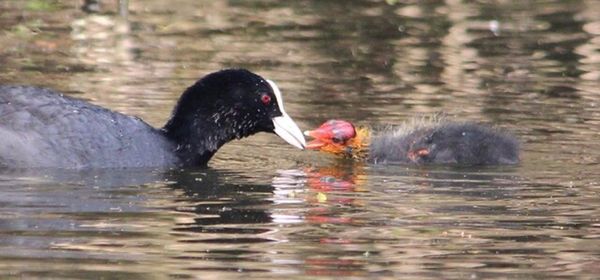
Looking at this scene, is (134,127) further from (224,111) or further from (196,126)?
(224,111)

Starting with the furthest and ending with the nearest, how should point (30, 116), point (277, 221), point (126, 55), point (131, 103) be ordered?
1. point (126, 55)
2. point (131, 103)
3. point (30, 116)
4. point (277, 221)

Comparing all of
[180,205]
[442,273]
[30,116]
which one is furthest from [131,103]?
[442,273]

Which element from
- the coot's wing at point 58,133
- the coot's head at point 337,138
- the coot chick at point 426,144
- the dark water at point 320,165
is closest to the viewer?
the dark water at point 320,165

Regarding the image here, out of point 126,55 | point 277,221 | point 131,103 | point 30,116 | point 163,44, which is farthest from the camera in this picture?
point 163,44

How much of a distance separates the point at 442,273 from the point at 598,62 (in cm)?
844

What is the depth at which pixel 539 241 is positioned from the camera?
25.3ft

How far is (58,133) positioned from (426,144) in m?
2.40

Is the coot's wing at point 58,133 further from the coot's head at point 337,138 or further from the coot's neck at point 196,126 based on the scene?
the coot's head at point 337,138

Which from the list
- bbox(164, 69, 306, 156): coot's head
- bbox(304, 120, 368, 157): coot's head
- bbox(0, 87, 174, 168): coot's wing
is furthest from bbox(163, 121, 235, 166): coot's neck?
bbox(304, 120, 368, 157): coot's head

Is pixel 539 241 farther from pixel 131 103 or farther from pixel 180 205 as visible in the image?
pixel 131 103

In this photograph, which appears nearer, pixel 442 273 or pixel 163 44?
pixel 442 273

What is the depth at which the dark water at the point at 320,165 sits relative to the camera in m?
7.28

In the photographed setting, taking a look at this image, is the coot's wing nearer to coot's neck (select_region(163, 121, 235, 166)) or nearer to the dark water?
the dark water

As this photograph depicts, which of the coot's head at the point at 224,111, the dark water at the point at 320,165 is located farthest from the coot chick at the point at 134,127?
the dark water at the point at 320,165
